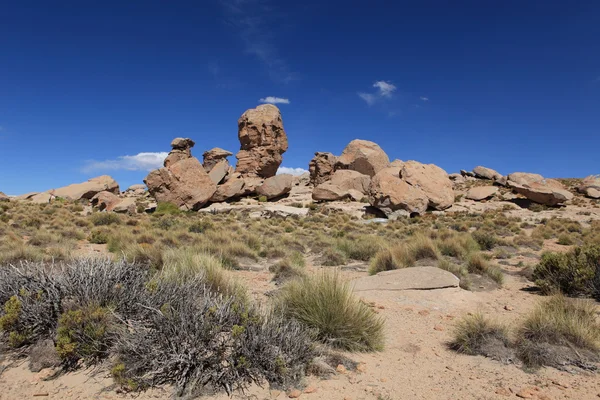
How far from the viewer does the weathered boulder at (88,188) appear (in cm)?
3628

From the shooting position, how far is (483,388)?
3.84m

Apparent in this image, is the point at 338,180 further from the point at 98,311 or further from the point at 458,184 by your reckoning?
the point at 98,311

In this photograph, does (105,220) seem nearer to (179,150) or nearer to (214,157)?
(179,150)

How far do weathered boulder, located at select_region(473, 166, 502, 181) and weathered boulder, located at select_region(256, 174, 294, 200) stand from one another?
1288 inches

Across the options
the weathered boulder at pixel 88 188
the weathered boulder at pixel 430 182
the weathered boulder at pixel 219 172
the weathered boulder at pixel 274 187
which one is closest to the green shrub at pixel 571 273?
the weathered boulder at pixel 430 182

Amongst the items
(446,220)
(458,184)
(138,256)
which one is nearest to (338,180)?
(446,220)

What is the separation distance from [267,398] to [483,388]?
2200 mm

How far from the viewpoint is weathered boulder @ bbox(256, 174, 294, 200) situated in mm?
34406

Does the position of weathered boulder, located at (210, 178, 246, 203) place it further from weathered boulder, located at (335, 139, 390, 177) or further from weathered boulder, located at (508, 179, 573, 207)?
weathered boulder, located at (508, 179, 573, 207)

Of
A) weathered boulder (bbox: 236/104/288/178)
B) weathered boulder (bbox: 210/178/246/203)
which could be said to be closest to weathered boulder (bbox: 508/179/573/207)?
weathered boulder (bbox: 236/104/288/178)

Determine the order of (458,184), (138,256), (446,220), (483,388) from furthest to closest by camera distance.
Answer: (458,184) < (446,220) < (138,256) < (483,388)

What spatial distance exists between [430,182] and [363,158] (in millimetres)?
11973

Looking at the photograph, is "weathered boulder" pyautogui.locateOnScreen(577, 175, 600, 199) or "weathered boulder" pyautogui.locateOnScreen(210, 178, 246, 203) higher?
"weathered boulder" pyautogui.locateOnScreen(577, 175, 600, 199)

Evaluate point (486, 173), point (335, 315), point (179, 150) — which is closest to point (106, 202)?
point (179, 150)
